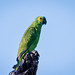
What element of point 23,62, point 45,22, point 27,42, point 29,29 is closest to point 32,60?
point 23,62

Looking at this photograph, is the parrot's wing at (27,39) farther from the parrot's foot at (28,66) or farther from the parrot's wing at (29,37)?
the parrot's foot at (28,66)

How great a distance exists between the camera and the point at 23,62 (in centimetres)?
607

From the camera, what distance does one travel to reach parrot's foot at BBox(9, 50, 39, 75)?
225 inches

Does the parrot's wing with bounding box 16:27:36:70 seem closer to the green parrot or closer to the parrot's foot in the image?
the green parrot

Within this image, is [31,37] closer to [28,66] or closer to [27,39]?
[27,39]

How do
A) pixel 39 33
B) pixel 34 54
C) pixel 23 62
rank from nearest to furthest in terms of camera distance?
pixel 23 62 → pixel 34 54 → pixel 39 33

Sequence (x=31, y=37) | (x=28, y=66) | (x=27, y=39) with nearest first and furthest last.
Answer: (x=28, y=66) < (x=27, y=39) < (x=31, y=37)

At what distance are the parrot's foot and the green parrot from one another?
1.52 feet

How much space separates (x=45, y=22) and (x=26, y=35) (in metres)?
1.20

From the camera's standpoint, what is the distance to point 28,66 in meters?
6.00

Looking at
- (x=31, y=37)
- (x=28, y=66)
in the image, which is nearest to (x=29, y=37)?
(x=31, y=37)

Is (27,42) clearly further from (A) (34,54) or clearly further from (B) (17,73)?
(B) (17,73)

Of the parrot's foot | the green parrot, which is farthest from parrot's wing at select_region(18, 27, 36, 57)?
the parrot's foot

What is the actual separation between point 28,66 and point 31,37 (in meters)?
1.87
